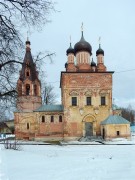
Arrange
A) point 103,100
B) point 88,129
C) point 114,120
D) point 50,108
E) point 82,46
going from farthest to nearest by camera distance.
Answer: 1. point 82,46
2. point 50,108
3. point 103,100
4. point 88,129
5. point 114,120

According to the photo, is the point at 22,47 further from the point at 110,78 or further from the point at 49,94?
the point at 49,94

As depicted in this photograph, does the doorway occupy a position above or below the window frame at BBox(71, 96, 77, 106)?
below

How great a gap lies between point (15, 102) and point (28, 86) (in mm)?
24579

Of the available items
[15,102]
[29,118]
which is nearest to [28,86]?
[29,118]

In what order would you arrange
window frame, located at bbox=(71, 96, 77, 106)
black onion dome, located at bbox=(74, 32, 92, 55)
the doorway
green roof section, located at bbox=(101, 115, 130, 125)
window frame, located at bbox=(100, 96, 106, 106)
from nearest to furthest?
green roof section, located at bbox=(101, 115, 130, 125) < the doorway < window frame, located at bbox=(71, 96, 77, 106) < window frame, located at bbox=(100, 96, 106, 106) < black onion dome, located at bbox=(74, 32, 92, 55)

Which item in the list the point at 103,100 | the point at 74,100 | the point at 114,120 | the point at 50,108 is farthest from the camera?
the point at 50,108

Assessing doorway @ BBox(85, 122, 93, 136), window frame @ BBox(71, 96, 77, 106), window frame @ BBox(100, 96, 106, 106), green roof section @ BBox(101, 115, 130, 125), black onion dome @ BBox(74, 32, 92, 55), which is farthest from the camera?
black onion dome @ BBox(74, 32, 92, 55)

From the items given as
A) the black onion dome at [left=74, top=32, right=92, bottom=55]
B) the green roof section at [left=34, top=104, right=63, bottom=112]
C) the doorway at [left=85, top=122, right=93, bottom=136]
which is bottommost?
the doorway at [left=85, top=122, right=93, bottom=136]

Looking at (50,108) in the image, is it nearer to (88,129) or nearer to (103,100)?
(88,129)

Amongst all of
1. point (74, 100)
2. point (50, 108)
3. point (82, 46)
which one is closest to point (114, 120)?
point (74, 100)

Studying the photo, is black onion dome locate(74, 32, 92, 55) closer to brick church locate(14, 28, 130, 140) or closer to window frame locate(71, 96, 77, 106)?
brick church locate(14, 28, 130, 140)

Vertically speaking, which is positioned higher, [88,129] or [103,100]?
[103,100]

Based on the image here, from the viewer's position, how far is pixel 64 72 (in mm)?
34844

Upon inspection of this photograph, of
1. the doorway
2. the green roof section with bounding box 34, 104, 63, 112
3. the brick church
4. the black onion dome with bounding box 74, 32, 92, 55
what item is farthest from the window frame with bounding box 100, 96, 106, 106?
the black onion dome with bounding box 74, 32, 92, 55
